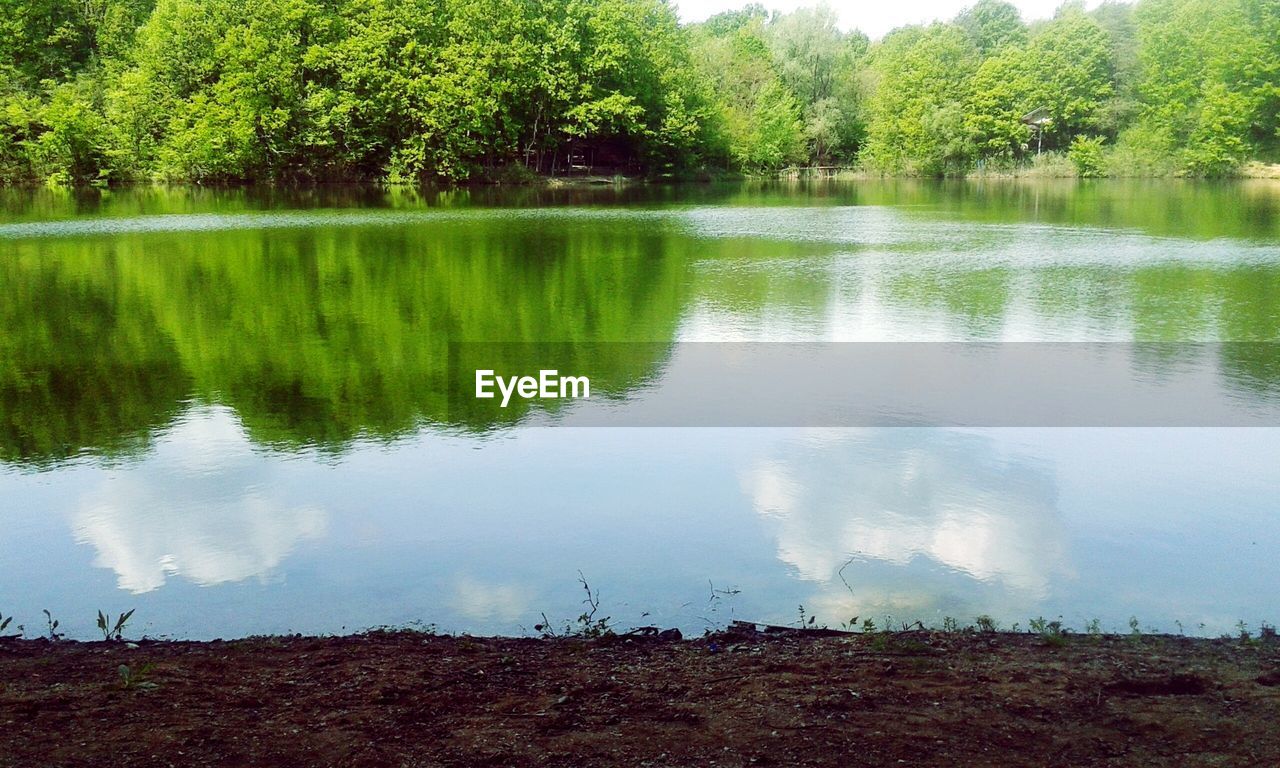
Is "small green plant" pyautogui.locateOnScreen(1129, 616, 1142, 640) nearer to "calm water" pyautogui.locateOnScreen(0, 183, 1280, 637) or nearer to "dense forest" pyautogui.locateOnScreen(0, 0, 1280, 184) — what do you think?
"calm water" pyautogui.locateOnScreen(0, 183, 1280, 637)

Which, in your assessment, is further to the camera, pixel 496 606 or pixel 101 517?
pixel 101 517

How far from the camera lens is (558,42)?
178 ft

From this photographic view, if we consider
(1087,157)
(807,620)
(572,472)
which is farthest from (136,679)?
(1087,157)

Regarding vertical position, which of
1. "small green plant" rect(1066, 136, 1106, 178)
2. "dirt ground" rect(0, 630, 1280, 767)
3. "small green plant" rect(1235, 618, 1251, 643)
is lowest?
"small green plant" rect(1235, 618, 1251, 643)

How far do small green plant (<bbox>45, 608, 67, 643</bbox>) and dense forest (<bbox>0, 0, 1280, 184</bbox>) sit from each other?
156 feet

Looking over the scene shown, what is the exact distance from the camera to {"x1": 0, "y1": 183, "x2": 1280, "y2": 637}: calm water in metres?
6.45

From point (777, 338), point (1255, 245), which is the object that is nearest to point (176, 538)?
point (777, 338)

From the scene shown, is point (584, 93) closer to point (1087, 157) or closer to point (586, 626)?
point (1087, 157)

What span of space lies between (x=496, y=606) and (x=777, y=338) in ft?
30.7

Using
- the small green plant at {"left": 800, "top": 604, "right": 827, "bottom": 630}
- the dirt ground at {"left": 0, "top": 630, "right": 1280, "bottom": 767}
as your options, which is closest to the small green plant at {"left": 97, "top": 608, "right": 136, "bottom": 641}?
the dirt ground at {"left": 0, "top": 630, "right": 1280, "bottom": 767}

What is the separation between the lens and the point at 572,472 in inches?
356

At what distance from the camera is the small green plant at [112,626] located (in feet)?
→ 17.7

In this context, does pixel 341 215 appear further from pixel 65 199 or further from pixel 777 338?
pixel 777 338

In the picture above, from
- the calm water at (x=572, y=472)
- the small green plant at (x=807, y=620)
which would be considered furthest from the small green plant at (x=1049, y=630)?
the small green plant at (x=807, y=620)
